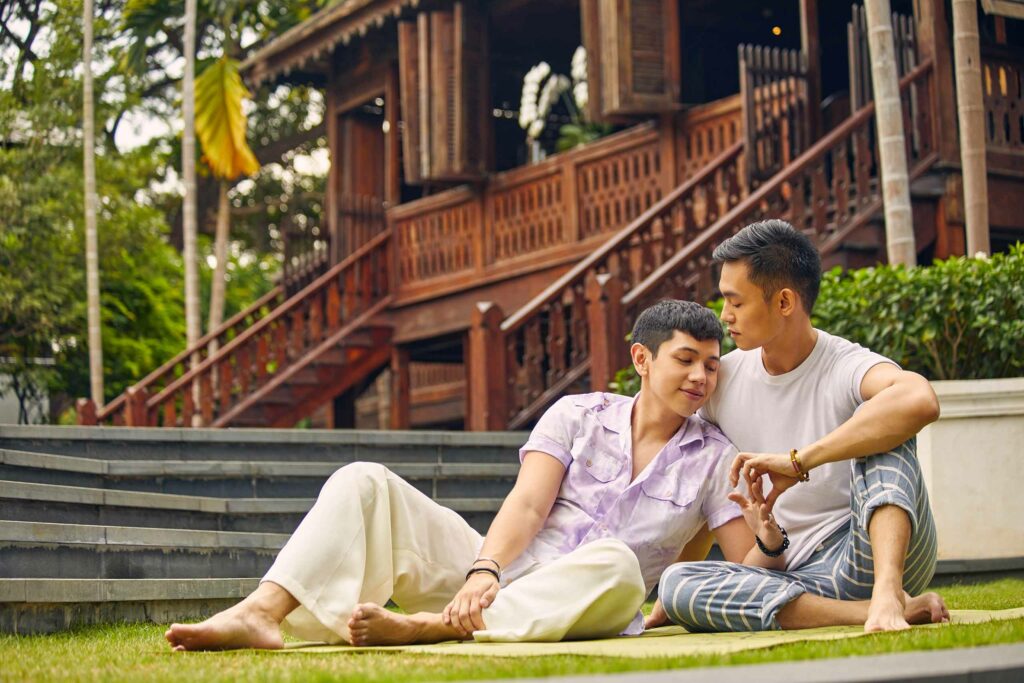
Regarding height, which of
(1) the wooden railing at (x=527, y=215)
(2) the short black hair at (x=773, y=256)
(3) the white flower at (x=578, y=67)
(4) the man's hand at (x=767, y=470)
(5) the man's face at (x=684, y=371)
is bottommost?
(4) the man's hand at (x=767, y=470)

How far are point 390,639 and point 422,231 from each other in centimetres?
1263

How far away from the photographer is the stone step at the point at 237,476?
754 centimetres

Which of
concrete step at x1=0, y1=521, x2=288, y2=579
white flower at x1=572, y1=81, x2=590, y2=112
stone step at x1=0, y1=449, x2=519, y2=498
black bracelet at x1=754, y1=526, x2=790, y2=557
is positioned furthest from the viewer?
white flower at x1=572, y1=81, x2=590, y2=112

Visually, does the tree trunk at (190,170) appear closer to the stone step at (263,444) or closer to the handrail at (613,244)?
the handrail at (613,244)

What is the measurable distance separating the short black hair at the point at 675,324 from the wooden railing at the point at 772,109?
314 inches

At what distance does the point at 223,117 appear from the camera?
61.1 feet

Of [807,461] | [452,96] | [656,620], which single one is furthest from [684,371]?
[452,96]

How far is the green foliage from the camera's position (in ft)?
26.8

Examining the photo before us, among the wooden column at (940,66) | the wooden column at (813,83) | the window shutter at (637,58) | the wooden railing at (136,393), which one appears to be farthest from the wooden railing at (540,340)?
the wooden railing at (136,393)

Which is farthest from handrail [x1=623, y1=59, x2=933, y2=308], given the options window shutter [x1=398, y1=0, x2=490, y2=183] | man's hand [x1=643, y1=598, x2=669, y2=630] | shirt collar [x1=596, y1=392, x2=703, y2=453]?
man's hand [x1=643, y1=598, x2=669, y2=630]

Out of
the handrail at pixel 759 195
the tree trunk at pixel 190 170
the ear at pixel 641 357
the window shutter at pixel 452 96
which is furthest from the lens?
the tree trunk at pixel 190 170

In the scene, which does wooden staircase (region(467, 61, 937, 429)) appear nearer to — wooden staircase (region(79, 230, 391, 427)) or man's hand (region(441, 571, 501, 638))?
wooden staircase (region(79, 230, 391, 427))

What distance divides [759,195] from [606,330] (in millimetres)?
1607

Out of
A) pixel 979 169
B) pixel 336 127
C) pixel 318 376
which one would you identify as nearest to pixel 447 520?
pixel 979 169
